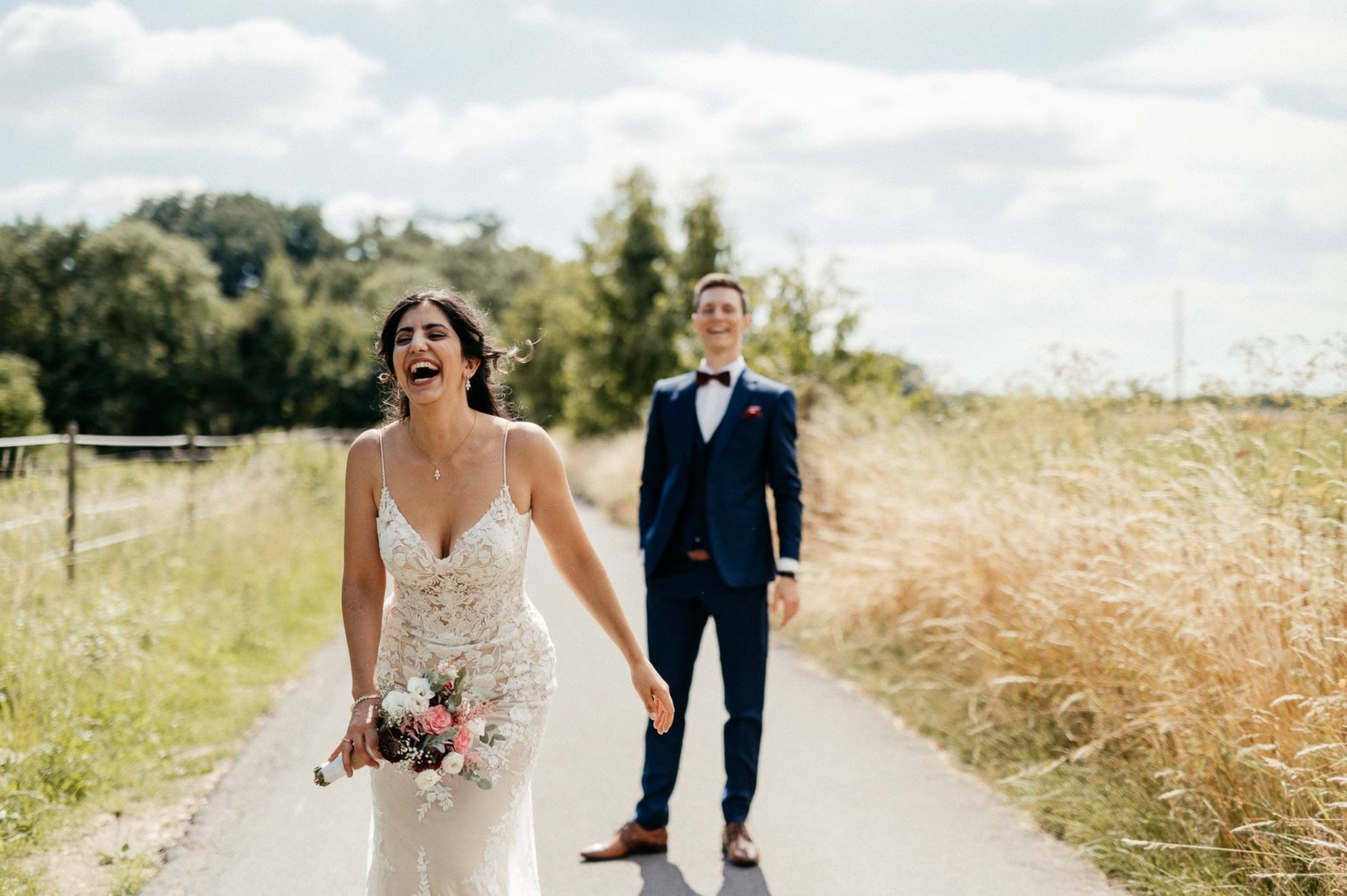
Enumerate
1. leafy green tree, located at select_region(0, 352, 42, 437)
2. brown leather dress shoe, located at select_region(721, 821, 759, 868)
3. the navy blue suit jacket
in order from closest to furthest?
brown leather dress shoe, located at select_region(721, 821, 759, 868) → the navy blue suit jacket → leafy green tree, located at select_region(0, 352, 42, 437)

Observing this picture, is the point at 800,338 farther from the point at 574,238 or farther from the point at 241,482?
the point at 574,238

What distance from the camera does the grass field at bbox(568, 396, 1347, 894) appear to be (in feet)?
13.7

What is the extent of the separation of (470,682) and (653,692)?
22.4 inches

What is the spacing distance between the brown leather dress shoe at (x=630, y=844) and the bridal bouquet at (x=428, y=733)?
189 centimetres

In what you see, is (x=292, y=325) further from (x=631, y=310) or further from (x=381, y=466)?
(x=381, y=466)

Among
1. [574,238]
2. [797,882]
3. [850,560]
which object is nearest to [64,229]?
[574,238]

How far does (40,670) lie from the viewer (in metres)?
6.03

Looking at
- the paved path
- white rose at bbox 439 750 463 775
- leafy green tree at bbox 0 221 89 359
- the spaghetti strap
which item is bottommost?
the paved path

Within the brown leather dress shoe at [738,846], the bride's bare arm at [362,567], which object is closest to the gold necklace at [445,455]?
the bride's bare arm at [362,567]

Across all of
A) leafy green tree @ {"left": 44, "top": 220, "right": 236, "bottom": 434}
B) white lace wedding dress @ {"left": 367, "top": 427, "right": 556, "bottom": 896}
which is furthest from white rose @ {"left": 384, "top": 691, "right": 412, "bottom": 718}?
leafy green tree @ {"left": 44, "top": 220, "right": 236, "bottom": 434}

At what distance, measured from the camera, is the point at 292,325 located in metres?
66.9

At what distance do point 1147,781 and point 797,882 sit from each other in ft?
5.89

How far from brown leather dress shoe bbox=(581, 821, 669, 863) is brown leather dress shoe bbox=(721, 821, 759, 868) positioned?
0.27 meters

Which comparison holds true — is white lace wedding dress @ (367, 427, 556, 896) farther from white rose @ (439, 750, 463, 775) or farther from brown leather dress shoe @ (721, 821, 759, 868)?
brown leather dress shoe @ (721, 821, 759, 868)
